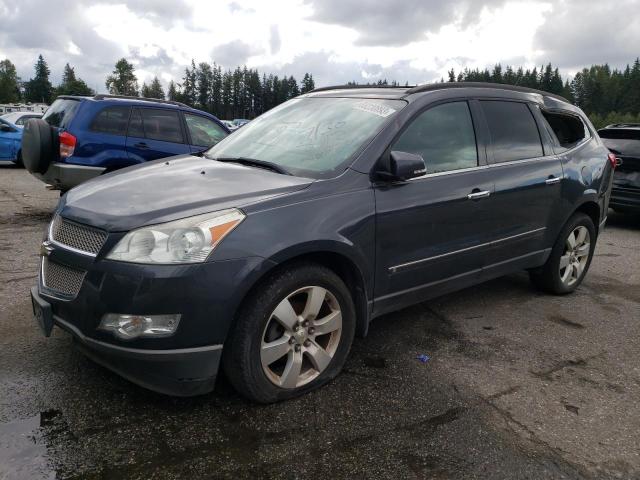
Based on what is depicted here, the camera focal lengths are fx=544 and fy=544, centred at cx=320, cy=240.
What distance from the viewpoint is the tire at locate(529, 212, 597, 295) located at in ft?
15.8

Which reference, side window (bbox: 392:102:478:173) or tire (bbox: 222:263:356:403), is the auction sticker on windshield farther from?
tire (bbox: 222:263:356:403)

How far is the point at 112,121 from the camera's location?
7.46 m

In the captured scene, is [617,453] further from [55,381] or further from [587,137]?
[587,137]

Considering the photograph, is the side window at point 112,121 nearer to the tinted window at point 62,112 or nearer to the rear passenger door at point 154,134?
the rear passenger door at point 154,134

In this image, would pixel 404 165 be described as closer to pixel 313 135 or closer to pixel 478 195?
pixel 313 135

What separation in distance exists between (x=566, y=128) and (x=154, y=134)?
5.53m

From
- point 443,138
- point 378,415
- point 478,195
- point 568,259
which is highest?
point 443,138

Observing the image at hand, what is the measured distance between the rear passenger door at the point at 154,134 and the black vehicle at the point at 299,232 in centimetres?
380

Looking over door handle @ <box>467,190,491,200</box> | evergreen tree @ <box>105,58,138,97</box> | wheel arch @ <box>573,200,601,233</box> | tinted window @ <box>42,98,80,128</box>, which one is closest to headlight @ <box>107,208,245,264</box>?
door handle @ <box>467,190,491,200</box>

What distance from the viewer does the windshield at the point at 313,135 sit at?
3.32 meters

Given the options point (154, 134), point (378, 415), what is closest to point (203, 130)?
point (154, 134)

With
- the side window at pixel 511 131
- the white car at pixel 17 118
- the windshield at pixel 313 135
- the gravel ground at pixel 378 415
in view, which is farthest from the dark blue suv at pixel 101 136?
the white car at pixel 17 118

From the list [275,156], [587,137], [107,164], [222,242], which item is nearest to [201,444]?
[222,242]

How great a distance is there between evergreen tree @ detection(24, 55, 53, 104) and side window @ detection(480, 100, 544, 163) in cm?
14072
